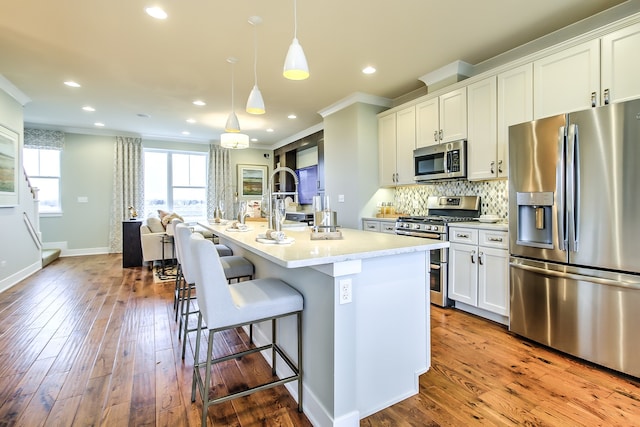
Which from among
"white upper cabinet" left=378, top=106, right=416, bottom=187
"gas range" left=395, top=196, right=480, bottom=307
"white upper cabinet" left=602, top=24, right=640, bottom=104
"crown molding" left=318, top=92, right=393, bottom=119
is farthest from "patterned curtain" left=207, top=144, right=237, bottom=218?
"white upper cabinet" left=602, top=24, right=640, bottom=104

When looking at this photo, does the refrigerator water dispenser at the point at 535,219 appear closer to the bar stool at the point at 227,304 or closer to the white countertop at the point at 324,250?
the white countertop at the point at 324,250

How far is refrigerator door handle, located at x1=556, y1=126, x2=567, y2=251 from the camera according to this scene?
7.52ft

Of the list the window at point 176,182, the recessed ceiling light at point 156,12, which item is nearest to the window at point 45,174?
the window at point 176,182

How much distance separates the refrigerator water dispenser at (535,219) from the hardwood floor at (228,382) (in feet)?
2.76

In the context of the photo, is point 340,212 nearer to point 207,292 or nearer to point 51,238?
point 207,292

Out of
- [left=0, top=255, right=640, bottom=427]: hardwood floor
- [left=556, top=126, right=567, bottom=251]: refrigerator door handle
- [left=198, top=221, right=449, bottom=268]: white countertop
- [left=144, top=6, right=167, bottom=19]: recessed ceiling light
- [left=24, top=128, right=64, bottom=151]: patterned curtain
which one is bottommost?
[left=0, top=255, right=640, bottom=427]: hardwood floor

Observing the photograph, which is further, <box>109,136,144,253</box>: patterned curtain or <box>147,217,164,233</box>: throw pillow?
<box>109,136,144,253</box>: patterned curtain

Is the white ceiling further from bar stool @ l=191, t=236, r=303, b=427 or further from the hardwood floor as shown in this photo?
the hardwood floor

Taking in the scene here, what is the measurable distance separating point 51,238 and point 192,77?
5.29m

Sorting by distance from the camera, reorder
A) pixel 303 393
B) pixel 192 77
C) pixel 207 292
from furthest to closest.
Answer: pixel 192 77 → pixel 303 393 → pixel 207 292

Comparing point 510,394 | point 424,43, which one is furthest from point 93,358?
point 424,43

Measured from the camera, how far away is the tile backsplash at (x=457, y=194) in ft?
11.3

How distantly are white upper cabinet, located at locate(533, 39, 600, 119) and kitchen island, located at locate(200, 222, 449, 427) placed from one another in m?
1.90

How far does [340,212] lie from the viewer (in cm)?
503
